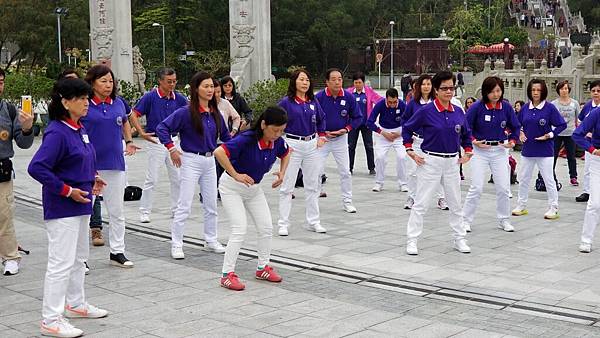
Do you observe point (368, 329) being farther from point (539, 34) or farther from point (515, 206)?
point (539, 34)

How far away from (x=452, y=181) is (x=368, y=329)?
9.97 ft

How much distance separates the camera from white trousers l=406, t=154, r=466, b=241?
8.52 metres

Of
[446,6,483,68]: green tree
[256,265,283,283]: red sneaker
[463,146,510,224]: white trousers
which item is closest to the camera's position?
[256,265,283,283]: red sneaker

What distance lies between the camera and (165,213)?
11.3 metres

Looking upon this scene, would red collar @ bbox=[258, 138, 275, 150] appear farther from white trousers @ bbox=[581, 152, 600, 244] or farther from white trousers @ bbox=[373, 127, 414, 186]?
white trousers @ bbox=[373, 127, 414, 186]

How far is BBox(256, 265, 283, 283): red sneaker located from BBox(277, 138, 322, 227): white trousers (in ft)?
7.04

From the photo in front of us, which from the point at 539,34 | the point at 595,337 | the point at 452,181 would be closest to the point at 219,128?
the point at 452,181

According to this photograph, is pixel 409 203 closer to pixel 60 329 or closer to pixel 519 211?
pixel 519 211

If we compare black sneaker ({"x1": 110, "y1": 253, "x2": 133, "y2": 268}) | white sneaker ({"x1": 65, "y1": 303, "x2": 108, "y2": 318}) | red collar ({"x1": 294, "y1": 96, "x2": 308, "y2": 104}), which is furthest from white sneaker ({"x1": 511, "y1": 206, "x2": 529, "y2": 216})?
white sneaker ({"x1": 65, "y1": 303, "x2": 108, "y2": 318})

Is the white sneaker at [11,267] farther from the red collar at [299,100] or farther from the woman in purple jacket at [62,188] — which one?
the red collar at [299,100]

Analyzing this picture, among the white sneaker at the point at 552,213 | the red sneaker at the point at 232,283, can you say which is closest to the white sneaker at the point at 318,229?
the red sneaker at the point at 232,283

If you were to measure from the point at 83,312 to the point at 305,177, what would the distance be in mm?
4114

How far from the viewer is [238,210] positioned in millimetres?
7203

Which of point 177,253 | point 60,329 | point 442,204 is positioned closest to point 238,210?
point 177,253
